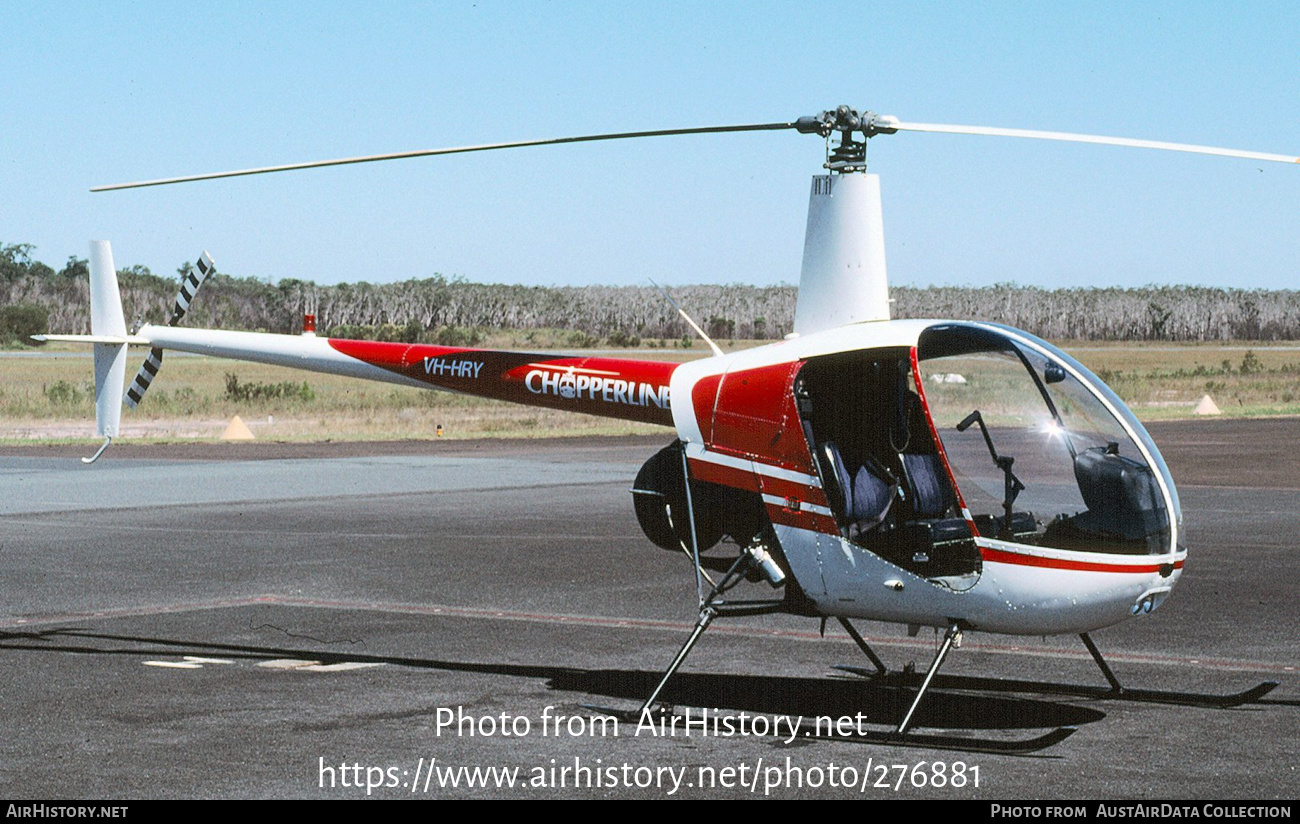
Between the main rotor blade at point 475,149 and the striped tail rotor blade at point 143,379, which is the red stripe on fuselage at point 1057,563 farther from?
the striped tail rotor blade at point 143,379

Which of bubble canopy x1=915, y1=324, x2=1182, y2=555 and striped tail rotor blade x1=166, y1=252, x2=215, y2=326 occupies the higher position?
striped tail rotor blade x1=166, y1=252, x2=215, y2=326

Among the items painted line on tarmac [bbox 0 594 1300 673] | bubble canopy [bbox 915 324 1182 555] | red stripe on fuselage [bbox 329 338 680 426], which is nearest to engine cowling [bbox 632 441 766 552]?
red stripe on fuselage [bbox 329 338 680 426]

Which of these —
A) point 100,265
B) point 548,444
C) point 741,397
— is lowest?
point 548,444

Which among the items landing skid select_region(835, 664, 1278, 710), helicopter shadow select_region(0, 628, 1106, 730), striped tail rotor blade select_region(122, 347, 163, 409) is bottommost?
landing skid select_region(835, 664, 1278, 710)

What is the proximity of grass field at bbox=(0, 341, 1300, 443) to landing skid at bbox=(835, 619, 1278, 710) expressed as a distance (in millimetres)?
30541

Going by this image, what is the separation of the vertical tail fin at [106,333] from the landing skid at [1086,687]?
7.51 metres

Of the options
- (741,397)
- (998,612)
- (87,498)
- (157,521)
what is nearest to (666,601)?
(741,397)

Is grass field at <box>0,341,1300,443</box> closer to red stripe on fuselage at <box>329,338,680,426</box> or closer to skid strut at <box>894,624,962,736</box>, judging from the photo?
red stripe on fuselage at <box>329,338,680,426</box>

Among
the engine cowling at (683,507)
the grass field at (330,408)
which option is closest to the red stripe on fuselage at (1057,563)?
the engine cowling at (683,507)

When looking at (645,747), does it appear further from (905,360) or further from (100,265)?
(100,265)

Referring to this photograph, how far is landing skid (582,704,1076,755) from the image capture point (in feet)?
27.7

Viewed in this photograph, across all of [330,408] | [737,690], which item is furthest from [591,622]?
[330,408]

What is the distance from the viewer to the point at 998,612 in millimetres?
8578

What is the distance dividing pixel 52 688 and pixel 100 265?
562cm
